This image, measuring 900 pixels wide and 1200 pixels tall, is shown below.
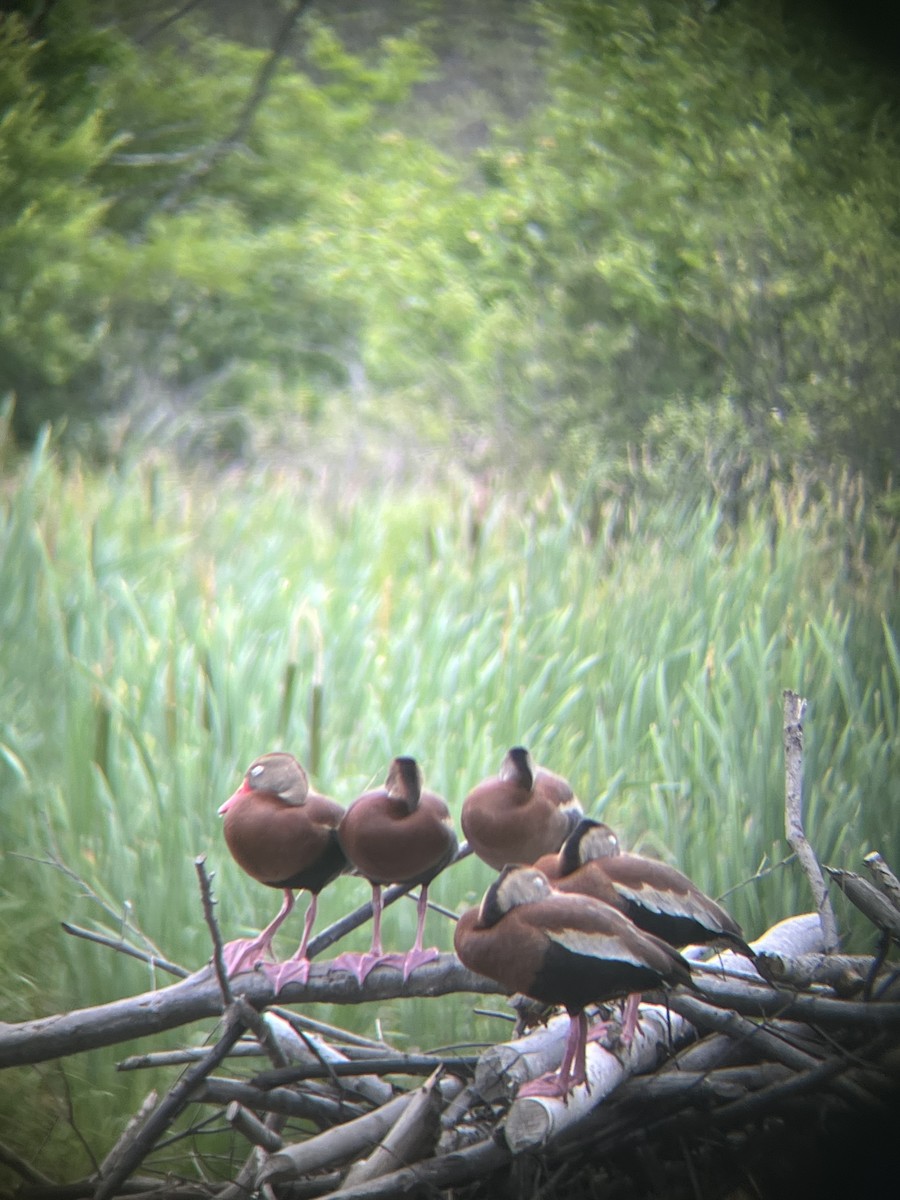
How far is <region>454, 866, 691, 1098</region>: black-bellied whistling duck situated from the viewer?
68cm

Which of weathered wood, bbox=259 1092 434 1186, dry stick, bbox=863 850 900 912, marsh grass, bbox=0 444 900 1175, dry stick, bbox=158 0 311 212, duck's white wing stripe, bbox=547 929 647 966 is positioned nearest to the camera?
duck's white wing stripe, bbox=547 929 647 966

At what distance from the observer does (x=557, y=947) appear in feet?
2.24

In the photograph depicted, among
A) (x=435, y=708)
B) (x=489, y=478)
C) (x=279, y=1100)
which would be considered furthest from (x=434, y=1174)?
(x=489, y=478)

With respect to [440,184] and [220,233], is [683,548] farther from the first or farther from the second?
[220,233]

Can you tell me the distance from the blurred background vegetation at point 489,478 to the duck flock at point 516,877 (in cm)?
34

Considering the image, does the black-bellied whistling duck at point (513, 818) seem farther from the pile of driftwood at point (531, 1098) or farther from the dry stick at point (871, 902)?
the dry stick at point (871, 902)

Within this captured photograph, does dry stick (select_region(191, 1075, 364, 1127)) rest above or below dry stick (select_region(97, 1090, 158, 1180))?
above

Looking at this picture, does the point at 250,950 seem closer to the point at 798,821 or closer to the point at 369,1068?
the point at 369,1068

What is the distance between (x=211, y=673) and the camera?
122 centimetres

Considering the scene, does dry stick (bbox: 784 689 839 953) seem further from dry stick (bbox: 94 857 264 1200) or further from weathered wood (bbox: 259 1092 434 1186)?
dry stick (bbox: 94 857 264 1200)

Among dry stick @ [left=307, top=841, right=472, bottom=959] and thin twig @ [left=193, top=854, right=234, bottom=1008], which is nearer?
thin twig @ [left=193, top=854, right=234, bottom=1008]

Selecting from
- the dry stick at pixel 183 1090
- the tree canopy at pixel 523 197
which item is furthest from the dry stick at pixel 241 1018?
the tree canopy at pixel 523 197

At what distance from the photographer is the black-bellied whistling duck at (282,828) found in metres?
0.76

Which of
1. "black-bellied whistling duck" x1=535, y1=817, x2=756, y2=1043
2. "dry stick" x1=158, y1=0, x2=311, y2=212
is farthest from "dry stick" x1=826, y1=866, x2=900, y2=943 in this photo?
"dry stick" x1=158, y1=0, x2=311, y2=212
